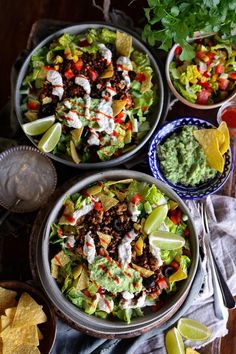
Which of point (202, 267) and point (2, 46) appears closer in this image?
point (202, 267)

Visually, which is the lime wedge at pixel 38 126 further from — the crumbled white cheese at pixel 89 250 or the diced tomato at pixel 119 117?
the crumbled white cheese at pixel 89 250

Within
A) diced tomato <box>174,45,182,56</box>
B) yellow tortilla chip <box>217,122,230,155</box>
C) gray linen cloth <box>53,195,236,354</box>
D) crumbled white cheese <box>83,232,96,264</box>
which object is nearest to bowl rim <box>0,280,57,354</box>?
gray linen cloth <box>53,195,236,354</box>

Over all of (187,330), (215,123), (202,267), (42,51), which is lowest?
(187,330)

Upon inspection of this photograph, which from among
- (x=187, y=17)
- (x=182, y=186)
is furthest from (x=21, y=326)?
(x=187, y=17)

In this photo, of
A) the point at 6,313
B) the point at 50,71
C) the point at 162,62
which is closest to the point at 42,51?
the point at 50,71

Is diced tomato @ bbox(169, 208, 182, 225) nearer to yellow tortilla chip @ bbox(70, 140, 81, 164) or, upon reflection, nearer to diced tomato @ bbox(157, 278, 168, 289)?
diced tomato @ bbox(157, 278, 168, 289)

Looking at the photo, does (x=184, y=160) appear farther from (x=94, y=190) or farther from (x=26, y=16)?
(x=26, y=16)

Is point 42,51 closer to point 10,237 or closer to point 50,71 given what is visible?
point 50,71
